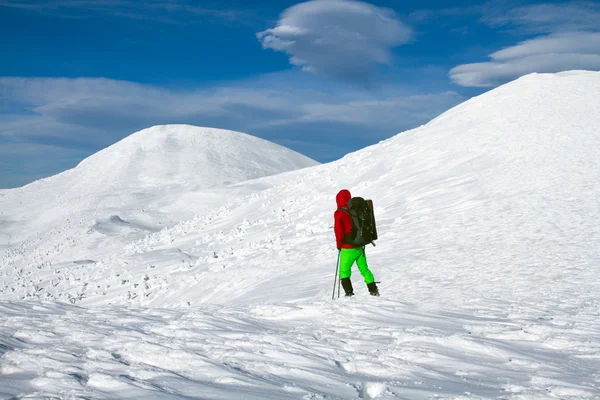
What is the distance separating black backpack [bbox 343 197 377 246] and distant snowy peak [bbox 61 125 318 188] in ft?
189

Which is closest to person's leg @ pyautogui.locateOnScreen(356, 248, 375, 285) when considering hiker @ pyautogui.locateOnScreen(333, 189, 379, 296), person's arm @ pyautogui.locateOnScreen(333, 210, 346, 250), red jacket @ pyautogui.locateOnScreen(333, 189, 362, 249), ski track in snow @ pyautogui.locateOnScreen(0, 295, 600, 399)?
hiker @ pyautogui.locateOnScreen(333, 189, 379, 296)

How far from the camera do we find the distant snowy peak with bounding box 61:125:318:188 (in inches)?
2744

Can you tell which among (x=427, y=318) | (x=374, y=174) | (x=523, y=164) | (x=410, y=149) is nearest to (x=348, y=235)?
(x=427, y=318)

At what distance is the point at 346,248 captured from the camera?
8.95 metres

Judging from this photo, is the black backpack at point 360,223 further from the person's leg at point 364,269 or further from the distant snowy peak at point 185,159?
the distant snowy peak at point 185,159

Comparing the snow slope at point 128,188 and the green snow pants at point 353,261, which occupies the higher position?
the snow slope at point 128,188

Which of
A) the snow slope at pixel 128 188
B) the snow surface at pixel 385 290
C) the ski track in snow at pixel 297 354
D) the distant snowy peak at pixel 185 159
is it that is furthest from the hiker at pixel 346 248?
the distant snowy peak at pixel 185 159

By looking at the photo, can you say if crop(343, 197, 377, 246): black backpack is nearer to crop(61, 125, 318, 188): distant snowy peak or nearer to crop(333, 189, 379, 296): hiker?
crop(333, 189, 379, 296): hiker

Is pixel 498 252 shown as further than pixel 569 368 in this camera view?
Yes

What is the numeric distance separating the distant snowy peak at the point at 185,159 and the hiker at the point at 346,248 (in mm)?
57445

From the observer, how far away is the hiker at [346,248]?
8.85 metres

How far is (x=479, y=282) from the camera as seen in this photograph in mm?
9836

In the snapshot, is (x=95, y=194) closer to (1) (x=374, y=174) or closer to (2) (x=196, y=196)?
(2) (x=196, y=196)

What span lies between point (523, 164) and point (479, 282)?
12065 millimetres
